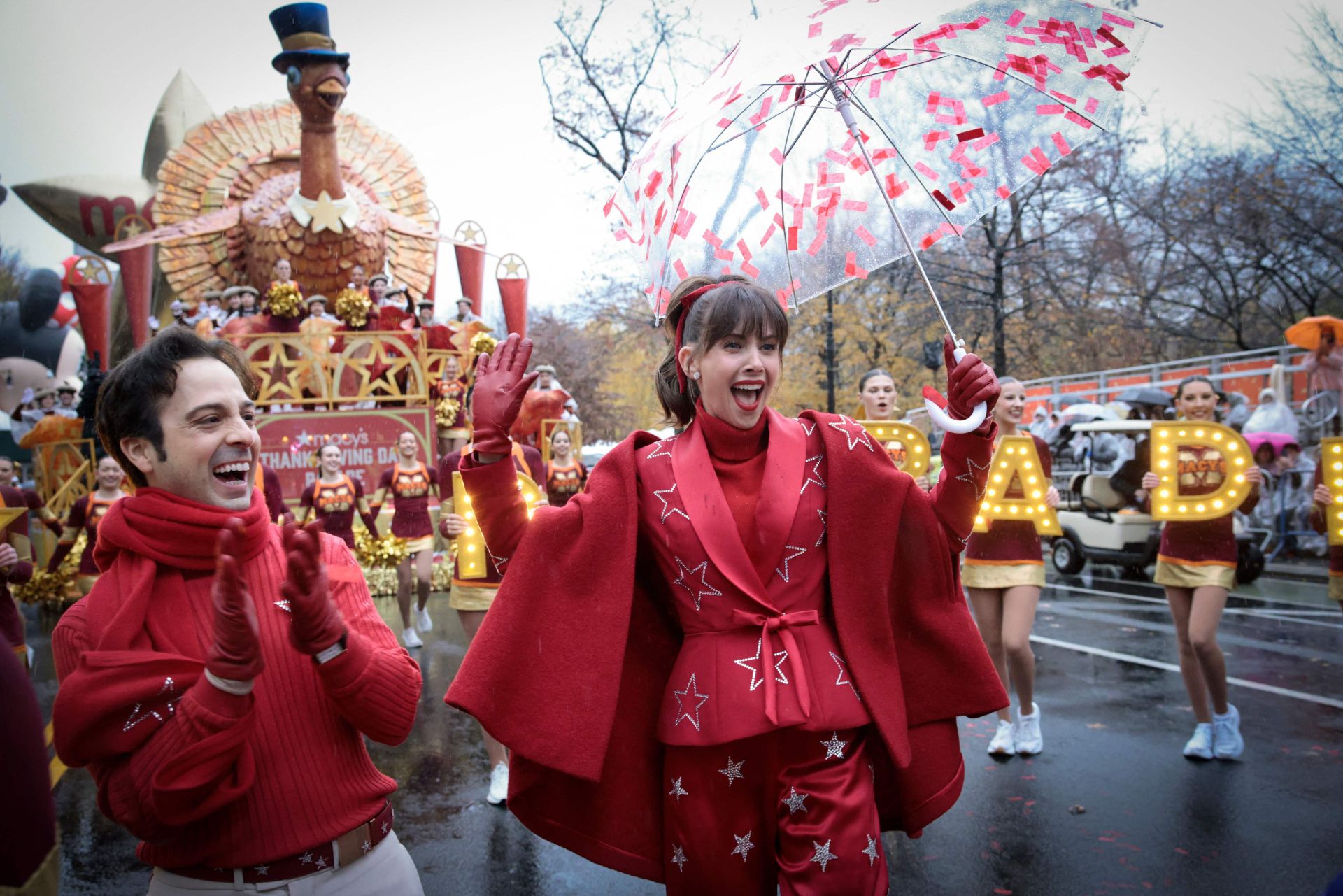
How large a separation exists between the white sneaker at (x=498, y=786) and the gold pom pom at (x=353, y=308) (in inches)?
456

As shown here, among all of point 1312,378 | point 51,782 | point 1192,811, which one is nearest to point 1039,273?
point 1312,378

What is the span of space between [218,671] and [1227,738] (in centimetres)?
592

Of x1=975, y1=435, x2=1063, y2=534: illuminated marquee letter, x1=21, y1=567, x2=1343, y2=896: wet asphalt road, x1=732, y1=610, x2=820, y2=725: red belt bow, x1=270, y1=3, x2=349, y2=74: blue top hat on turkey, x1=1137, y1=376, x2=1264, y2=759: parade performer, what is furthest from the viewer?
x1=270, y1=3, x2=349, y2=74: blue top hat on turkey

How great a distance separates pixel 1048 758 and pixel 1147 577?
9120 millimetres

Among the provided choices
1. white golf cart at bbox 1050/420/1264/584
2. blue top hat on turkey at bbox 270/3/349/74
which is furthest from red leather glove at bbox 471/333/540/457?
blue top hat on turkey at bbox 270/3/349/74

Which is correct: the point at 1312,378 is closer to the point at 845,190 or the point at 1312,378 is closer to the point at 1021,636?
the point at 1021,636

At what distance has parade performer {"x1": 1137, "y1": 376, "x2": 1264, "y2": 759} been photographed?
5.59 metres

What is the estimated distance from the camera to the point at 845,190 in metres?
3.47

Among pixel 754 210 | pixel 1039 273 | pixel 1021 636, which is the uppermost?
pixel 1039 273

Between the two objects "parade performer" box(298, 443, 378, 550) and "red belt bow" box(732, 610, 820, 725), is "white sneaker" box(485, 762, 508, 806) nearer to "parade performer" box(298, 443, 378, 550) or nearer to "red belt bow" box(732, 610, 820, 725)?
"red belt bow" box(732, 610, 820, 725)

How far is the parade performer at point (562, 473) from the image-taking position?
10.7 metres

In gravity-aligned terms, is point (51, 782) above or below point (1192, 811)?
above

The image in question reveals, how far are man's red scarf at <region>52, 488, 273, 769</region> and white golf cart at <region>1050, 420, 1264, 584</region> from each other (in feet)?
42.5

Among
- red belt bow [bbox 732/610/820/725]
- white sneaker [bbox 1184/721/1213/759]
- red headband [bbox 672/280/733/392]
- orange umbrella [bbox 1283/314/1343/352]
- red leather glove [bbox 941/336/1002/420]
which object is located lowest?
white sneaker [bbox 1184/721/1213/759]
